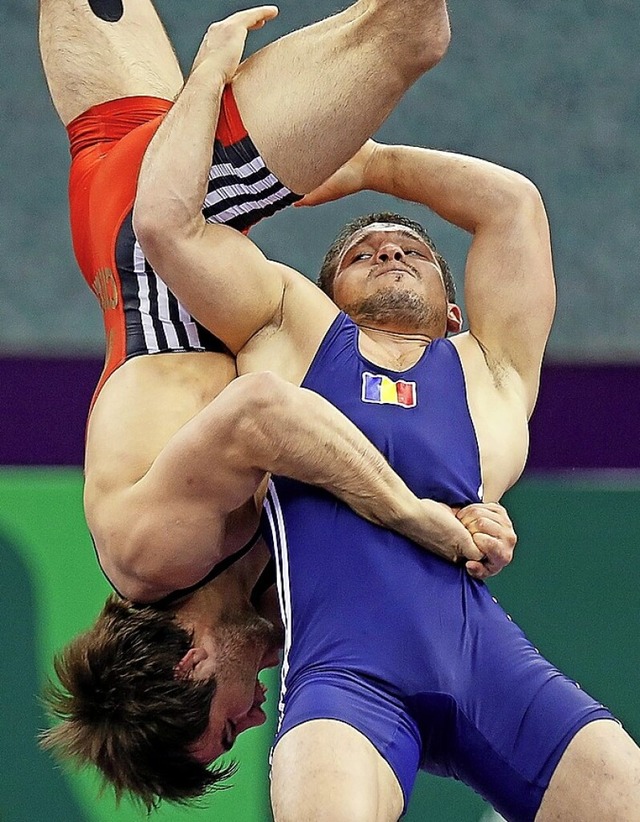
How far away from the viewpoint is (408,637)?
191 cm

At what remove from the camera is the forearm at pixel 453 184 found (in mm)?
2186

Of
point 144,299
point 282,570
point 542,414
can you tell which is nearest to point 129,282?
point 144,299

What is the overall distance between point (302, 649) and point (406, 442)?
12.3 inches

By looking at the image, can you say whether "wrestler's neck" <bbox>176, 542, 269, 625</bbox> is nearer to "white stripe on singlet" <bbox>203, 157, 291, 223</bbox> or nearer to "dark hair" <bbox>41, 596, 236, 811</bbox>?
"dark hair" <bbox>41, 596, 236, 811</bbox>

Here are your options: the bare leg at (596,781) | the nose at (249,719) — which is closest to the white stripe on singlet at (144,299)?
the nose at (249,719)

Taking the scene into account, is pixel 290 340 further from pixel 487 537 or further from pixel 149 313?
pixel 487 537

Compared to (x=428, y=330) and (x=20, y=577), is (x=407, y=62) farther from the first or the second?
(x=20, y=577)

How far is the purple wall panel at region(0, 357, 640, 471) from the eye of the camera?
131 inches

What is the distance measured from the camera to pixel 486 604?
6.56 ft

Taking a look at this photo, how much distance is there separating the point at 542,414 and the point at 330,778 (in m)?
1.78

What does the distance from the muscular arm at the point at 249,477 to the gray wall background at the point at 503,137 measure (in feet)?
6.31

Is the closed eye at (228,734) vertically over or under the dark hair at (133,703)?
under

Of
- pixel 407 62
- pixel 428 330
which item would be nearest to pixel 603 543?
pixel 428 330

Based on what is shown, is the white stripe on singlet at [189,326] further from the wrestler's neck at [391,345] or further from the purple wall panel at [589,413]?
the purple wall panel at [589,413]
